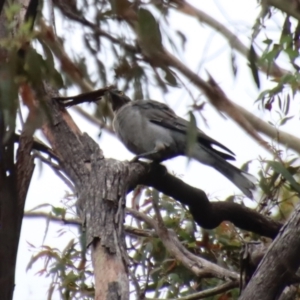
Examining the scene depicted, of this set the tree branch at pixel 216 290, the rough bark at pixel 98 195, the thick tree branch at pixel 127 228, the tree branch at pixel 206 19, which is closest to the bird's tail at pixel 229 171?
the thick tree branch at pixel 127 228

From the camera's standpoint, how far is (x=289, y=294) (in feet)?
10.3

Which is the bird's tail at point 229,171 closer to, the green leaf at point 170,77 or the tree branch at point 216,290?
the tree branch at point 216,290

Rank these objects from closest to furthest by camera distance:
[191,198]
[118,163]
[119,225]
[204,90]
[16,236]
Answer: [204,90], [16,236], [119,225], [118,163], [191,198]

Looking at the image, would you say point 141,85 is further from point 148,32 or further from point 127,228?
point 127,228

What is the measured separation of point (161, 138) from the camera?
4.21 m

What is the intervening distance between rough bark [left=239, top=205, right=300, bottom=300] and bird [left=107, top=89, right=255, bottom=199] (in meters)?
1.40

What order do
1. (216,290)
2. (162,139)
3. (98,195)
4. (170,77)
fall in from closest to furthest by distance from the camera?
(170,77) < (98,195) < (216,290) < (162,139)

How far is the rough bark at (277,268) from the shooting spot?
251 cm

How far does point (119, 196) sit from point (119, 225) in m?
0.15

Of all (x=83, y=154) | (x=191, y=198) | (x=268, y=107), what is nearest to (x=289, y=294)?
(x=191, y=198)

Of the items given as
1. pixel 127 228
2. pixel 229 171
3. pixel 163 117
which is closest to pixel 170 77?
pixel 127 228

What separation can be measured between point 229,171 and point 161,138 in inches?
17.4

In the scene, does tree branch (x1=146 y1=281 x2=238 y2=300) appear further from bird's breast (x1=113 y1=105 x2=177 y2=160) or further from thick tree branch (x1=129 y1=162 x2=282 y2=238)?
bird's breast (x1=113 y1=105 x2=177 y2=160)

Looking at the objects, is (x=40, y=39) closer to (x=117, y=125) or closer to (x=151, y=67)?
(x=151, y=67)
